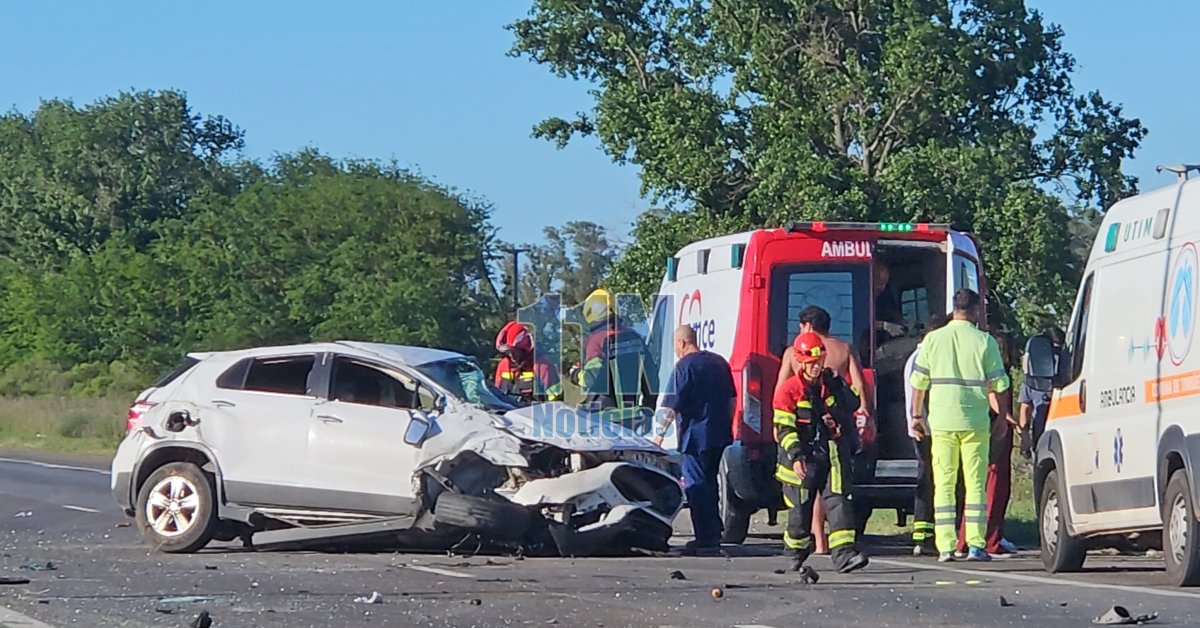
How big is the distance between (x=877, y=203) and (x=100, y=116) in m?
61.3

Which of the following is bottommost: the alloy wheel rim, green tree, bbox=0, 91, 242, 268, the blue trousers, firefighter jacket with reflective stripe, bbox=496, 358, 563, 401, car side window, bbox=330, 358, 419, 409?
the alloy wheel rim

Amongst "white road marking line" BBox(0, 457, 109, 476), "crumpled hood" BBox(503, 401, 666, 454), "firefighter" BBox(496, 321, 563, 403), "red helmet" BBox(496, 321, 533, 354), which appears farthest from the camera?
"white road marking line" BBox(0, 457, 109, 476)

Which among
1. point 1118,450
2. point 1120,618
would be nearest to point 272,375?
point 1118,450

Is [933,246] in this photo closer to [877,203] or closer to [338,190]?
[877,203]

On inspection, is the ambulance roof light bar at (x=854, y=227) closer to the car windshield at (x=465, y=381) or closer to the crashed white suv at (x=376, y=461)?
the crashed white suv at (x=376, y=461)

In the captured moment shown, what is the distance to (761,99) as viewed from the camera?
1298 inches

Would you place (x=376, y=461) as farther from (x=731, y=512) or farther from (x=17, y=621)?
(x=17, y=621)

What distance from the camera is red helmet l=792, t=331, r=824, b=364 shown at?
1176cm

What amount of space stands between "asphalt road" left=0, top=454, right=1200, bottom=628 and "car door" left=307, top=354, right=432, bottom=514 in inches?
17.7

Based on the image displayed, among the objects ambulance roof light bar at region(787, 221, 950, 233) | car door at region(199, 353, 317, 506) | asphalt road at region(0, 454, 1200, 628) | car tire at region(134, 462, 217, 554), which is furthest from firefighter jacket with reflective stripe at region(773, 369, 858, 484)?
car tire at region(134, 462, 217, 554)

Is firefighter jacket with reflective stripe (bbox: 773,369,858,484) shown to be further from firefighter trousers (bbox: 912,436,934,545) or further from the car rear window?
the car rear window

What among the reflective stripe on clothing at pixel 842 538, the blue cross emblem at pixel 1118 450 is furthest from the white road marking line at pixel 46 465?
the blue cross emblem at pixel 1118 450

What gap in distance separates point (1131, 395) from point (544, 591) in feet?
11.9

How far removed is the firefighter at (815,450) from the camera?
37.9 feet
